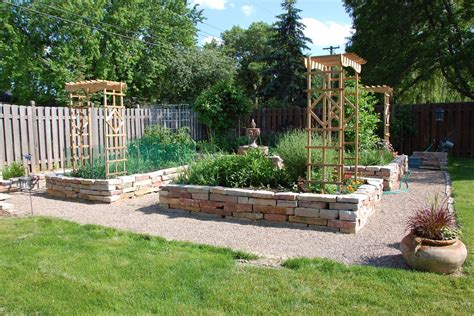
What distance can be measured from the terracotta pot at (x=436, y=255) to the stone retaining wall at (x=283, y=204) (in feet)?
4.52

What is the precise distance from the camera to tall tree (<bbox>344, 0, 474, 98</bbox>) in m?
14.5

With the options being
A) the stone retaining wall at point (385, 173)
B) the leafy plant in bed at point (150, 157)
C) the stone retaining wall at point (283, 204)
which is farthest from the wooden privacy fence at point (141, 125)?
the stone retaining wall at point (385, 173)

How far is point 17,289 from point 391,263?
11.1ft

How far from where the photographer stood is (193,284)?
134 inches

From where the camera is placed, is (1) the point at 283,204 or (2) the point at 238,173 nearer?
(1) the point at 283,204

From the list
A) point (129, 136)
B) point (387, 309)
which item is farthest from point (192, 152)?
point (387, 309)

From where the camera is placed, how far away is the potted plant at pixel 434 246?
140 inches

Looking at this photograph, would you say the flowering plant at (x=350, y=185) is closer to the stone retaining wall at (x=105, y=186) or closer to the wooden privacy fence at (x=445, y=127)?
the stone retaining wall at (x=105, y=186)

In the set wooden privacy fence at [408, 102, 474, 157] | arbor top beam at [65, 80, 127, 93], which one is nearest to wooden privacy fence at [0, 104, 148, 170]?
arbor top beam at [65, 80, 127, 93]

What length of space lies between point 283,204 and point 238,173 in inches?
42.0

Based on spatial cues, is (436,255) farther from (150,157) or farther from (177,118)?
(177,118)

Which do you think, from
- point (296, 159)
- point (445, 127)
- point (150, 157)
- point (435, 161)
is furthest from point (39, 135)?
point (445, 127)

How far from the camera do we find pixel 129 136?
1239 centimetres

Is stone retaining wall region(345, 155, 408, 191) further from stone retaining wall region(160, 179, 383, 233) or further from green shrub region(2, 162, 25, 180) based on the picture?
green shrub region(2, 162, 25, 180)
